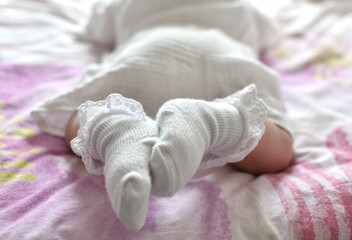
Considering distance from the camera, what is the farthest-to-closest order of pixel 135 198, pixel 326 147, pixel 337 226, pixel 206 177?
pixel 326 147 → pixel 206 177 → pixel 337 226 → pixel 135 198

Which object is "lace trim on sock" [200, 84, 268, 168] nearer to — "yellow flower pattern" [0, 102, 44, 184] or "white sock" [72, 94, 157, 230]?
"white sock" [72, 94, 157, 230]

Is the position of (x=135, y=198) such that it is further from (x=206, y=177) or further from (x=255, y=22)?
(x=255, y=22)

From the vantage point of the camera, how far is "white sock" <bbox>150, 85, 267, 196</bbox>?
510 mm

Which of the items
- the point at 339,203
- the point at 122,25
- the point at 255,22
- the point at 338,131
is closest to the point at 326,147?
the point at 338,131

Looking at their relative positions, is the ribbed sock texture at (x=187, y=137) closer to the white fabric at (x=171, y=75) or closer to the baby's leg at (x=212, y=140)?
the baby's leg at (x=212, y=140)

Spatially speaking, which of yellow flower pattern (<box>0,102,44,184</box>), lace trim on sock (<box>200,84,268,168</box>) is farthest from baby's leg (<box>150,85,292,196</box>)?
yellow flower pattern (<box>0,102,44,184</box>)

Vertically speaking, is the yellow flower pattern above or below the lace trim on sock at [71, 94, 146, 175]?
below

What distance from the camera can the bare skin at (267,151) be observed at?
70cm

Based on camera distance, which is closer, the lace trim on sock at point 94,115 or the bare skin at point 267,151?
the lace trim on sock at point 94,115

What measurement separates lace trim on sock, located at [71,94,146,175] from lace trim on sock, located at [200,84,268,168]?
5.8 inches

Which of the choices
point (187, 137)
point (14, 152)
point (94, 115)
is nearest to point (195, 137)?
point (187, 137)

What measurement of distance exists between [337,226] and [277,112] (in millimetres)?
240

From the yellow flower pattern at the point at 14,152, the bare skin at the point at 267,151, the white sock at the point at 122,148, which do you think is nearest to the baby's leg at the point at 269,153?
the bare skin at the point at 267,151

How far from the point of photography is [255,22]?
1136mm
